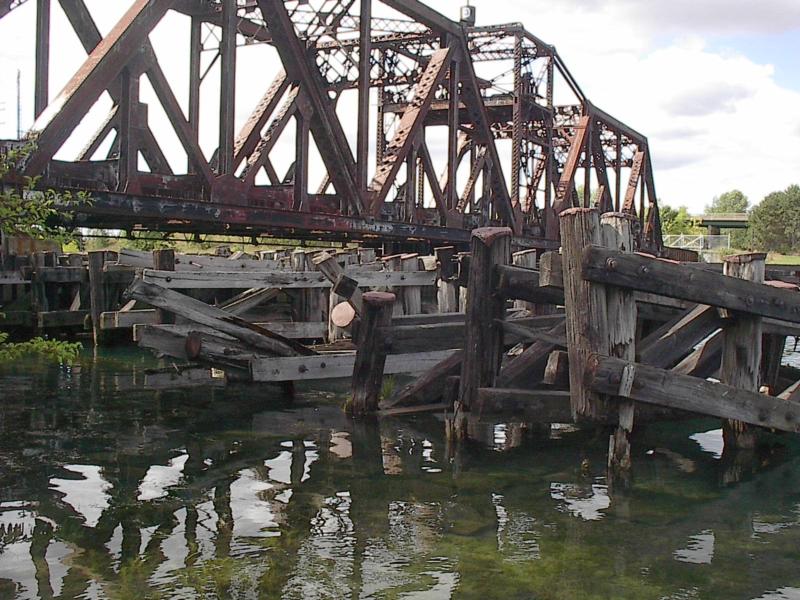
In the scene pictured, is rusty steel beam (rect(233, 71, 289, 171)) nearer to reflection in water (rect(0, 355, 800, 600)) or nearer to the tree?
reflection in water (rect(0, 355, 800, 600))

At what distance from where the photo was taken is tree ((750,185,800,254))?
10100 cm

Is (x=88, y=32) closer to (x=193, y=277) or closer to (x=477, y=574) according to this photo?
(x=193, y=277)

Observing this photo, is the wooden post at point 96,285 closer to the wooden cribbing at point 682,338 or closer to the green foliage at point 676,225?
the wooden cribbing at point 682,338

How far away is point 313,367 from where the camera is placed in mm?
10539

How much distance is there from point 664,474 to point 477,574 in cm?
316

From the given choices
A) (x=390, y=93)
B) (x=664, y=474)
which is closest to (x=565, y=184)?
(x=390, y=93)

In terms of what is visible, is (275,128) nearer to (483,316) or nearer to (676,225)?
(483,316)

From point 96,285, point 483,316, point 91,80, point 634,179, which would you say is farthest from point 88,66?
point 634,179

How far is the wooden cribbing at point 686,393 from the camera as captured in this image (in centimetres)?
695

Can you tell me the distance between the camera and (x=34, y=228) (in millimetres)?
6762

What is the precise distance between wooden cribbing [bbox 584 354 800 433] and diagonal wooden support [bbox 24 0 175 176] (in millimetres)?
7729

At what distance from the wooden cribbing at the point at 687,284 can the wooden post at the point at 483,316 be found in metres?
1.64

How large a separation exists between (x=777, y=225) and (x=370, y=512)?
104709mm

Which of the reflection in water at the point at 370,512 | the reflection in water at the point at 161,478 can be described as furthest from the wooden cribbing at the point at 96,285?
the reflection in water at the point at 161,478
